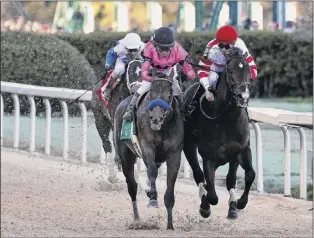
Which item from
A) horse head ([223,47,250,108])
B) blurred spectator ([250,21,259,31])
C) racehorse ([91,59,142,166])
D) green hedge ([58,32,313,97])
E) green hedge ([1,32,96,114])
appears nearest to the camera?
horse head ([223,47,250,108])

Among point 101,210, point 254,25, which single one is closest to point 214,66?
point 101,210

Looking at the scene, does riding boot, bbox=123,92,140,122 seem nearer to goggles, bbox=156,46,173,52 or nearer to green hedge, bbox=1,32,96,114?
goggles, bbox=156,46,173,52

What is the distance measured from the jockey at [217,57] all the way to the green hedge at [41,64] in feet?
19.0

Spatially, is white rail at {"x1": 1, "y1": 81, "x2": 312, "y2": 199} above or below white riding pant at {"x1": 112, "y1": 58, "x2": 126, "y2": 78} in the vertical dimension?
below

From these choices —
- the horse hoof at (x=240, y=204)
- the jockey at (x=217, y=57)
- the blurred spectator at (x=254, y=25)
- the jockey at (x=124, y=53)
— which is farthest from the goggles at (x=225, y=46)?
the blurred spectator at (x=254, y=25)

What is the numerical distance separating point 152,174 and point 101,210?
5.91 ft

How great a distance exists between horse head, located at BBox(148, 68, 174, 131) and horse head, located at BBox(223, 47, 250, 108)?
0.44m

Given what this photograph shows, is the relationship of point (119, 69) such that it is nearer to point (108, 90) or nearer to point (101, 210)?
point (108, 90)

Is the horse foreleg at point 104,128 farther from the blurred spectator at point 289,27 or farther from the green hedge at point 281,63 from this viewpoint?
the blurred spectator at point 289,27

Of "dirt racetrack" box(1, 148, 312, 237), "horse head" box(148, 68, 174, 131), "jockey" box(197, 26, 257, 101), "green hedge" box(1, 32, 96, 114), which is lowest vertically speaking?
"dirt racetrack" box(1, 148, 312, 237)

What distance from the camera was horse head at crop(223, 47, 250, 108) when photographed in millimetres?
8602

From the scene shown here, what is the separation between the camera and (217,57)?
29.6 ft

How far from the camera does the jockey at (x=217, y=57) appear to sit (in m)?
8.88

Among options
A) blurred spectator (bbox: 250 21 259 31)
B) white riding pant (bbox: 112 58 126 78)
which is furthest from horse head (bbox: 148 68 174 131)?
blurred spectator (bbox: 250 21 259 31)
